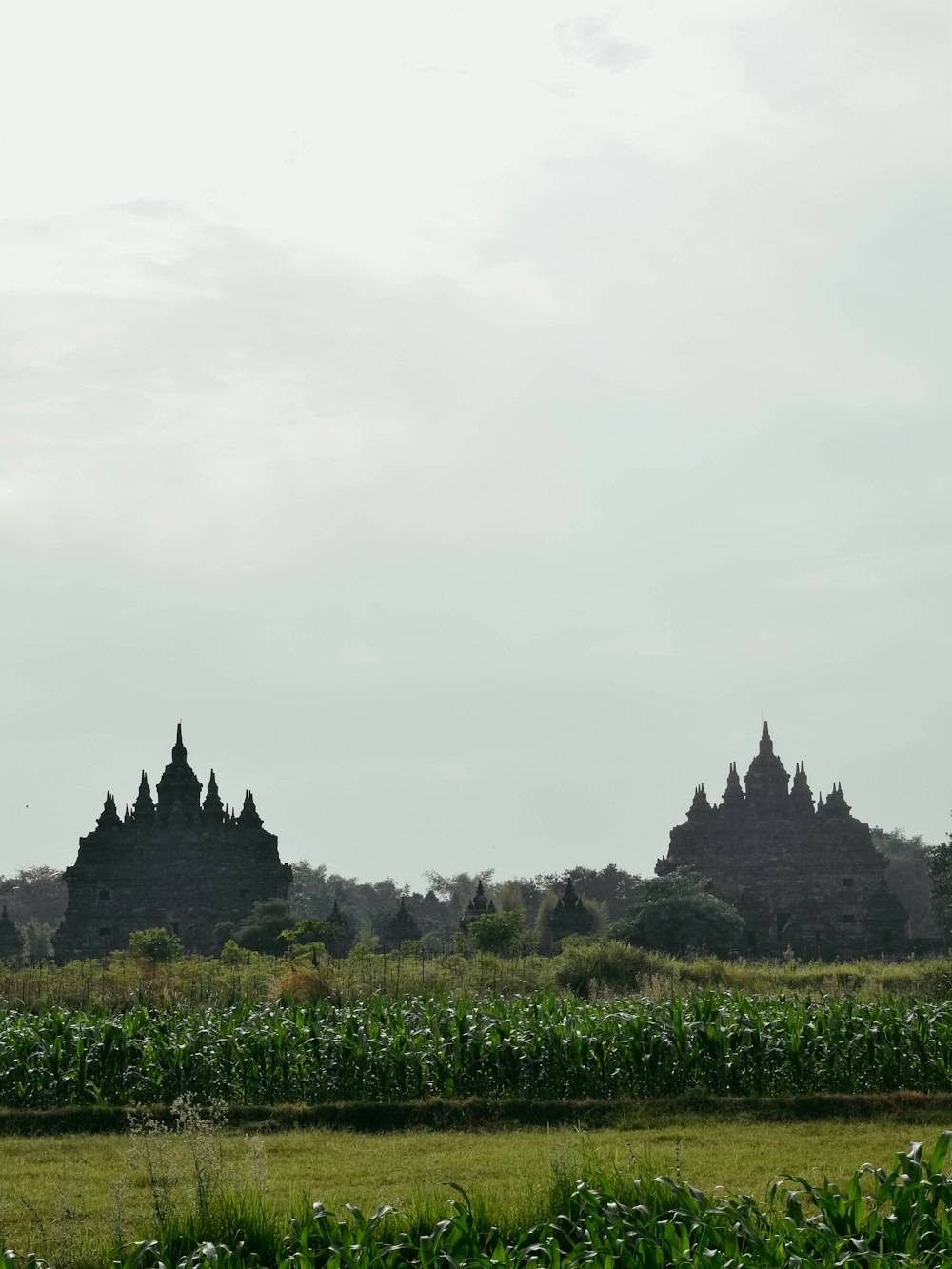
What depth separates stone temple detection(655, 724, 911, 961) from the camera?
67.2 metres

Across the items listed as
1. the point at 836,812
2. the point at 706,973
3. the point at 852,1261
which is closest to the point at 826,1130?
the point at 852,1261

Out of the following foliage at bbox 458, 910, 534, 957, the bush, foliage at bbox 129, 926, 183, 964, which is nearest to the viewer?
the bush

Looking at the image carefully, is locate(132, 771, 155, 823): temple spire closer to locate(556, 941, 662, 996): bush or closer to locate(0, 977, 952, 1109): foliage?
locate(556, 941, 662, 996): bush

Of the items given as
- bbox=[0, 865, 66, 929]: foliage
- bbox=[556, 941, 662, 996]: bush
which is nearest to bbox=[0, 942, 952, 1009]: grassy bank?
bbox=[556, 941, 662, 996]: bush

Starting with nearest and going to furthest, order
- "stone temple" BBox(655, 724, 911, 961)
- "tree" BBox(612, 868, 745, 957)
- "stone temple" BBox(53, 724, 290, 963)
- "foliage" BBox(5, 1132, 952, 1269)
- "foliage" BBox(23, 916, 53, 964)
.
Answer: "foliage" BBox(5, 1132, 952, 1269), "tree" BBox(612, 868, 745, 957), "stone temple" BBox(53, 724, 290, 963), "stone temple" BBox(655, 724, 911, 961), "foliage" BBox(23, 916, 53, 964)

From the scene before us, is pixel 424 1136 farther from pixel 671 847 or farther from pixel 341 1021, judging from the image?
pixel 671 847

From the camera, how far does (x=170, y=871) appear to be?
199 ft

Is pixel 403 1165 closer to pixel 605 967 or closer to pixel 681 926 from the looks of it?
pixel 605 967

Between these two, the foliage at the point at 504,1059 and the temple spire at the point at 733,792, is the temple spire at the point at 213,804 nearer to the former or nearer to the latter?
the temple spire at the point at 733,792

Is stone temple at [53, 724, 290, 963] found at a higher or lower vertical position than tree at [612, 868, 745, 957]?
higher

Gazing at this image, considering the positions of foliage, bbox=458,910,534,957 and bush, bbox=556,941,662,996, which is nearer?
bush, bbox=556,941,662,996

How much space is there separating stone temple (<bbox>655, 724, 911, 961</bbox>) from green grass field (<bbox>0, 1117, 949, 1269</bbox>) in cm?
5038

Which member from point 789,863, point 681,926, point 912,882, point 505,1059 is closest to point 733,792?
point 789,863

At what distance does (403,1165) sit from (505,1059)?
4.38 meters
